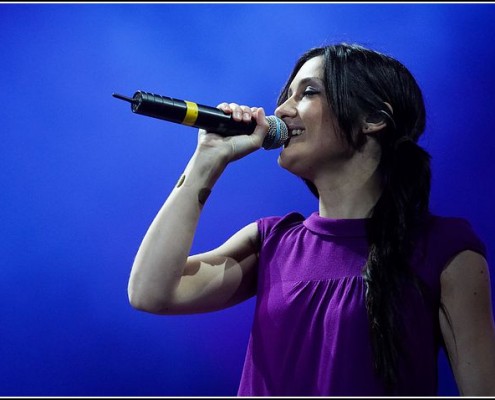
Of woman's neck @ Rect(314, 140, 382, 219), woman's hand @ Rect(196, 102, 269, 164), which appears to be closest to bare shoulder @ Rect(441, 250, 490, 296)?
woman's neck @ Rect(314, 140, 382, 219)

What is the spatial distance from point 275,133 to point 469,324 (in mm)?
480

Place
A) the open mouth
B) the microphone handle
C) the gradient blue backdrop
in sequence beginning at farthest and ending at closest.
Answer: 1. the gradient blue backdrop
2. the open mouth
3. the microphone handle

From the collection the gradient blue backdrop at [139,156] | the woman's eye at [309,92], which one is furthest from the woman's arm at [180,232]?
the gradient blue backdrop at [139,156]


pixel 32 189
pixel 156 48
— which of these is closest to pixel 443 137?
pixel 156 48

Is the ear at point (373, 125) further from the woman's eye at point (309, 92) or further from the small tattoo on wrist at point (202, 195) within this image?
the small tattoo on wrist at point (202, 195)

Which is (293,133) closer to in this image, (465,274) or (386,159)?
(386,159)

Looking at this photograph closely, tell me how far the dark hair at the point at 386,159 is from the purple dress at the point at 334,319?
25 mm

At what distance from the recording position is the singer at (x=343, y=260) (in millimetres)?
990

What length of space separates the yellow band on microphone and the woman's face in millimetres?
243

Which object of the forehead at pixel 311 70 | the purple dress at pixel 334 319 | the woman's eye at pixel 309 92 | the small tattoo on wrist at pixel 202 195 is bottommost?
the purple dress at pixel 334 319

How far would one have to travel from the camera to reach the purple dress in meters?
0.99

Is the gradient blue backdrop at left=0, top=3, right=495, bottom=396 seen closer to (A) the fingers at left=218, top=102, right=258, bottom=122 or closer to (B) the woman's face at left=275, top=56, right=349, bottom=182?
(B) the woman's face at left=275, top=56, right=349, bottom=182

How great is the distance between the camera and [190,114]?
3.14ft

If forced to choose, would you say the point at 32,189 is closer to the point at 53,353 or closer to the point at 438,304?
the point at 53,353
